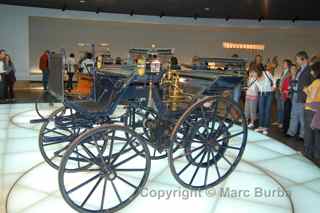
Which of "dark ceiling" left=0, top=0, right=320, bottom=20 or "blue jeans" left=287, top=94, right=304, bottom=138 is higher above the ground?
"dark ceiling" left=0, top=0, right=320, bottom=20

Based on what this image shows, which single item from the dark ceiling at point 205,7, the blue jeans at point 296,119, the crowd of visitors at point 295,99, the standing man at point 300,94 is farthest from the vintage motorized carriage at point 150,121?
the dark ceiling at point 205,7

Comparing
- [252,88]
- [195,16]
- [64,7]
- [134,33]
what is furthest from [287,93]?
[134,33]

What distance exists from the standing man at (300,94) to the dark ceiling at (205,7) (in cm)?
544

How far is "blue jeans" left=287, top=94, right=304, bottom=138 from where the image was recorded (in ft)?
18.8

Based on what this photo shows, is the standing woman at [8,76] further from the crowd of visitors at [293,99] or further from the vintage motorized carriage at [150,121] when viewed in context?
the vintage motorized carriage at [150,121]

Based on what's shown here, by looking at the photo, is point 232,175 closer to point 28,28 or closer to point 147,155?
point 147,155

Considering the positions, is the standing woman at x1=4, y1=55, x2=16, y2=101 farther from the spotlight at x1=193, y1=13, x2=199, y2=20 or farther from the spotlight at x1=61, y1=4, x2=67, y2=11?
the spotlight at x1=193, y1=13, x2=199, y2=20

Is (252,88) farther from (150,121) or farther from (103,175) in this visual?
(103,175)

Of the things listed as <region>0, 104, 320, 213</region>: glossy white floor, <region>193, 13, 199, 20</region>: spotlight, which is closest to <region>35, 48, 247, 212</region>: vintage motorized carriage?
<region>0, 104, 320, 213</region>: glossy white floor

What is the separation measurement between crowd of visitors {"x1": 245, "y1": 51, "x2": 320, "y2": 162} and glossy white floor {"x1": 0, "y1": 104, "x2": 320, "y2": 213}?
18.2 inches

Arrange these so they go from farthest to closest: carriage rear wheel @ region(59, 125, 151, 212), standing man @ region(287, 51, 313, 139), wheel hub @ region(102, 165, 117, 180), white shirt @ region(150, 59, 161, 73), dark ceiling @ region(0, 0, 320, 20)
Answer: dark ceiling @ region(0, 0, 320, 20)
standing man @ region(287, 51, 313, 139)
white shirt @ region(150, 59, 161, 73)
wheel hub @ region(102, 165, 117, 180)
carriage rear wheel @ region(59, 125, 151, 212)

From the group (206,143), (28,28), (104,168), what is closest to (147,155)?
(104,168)

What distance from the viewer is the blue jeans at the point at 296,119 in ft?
18.8

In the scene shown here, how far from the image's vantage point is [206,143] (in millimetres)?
3389
